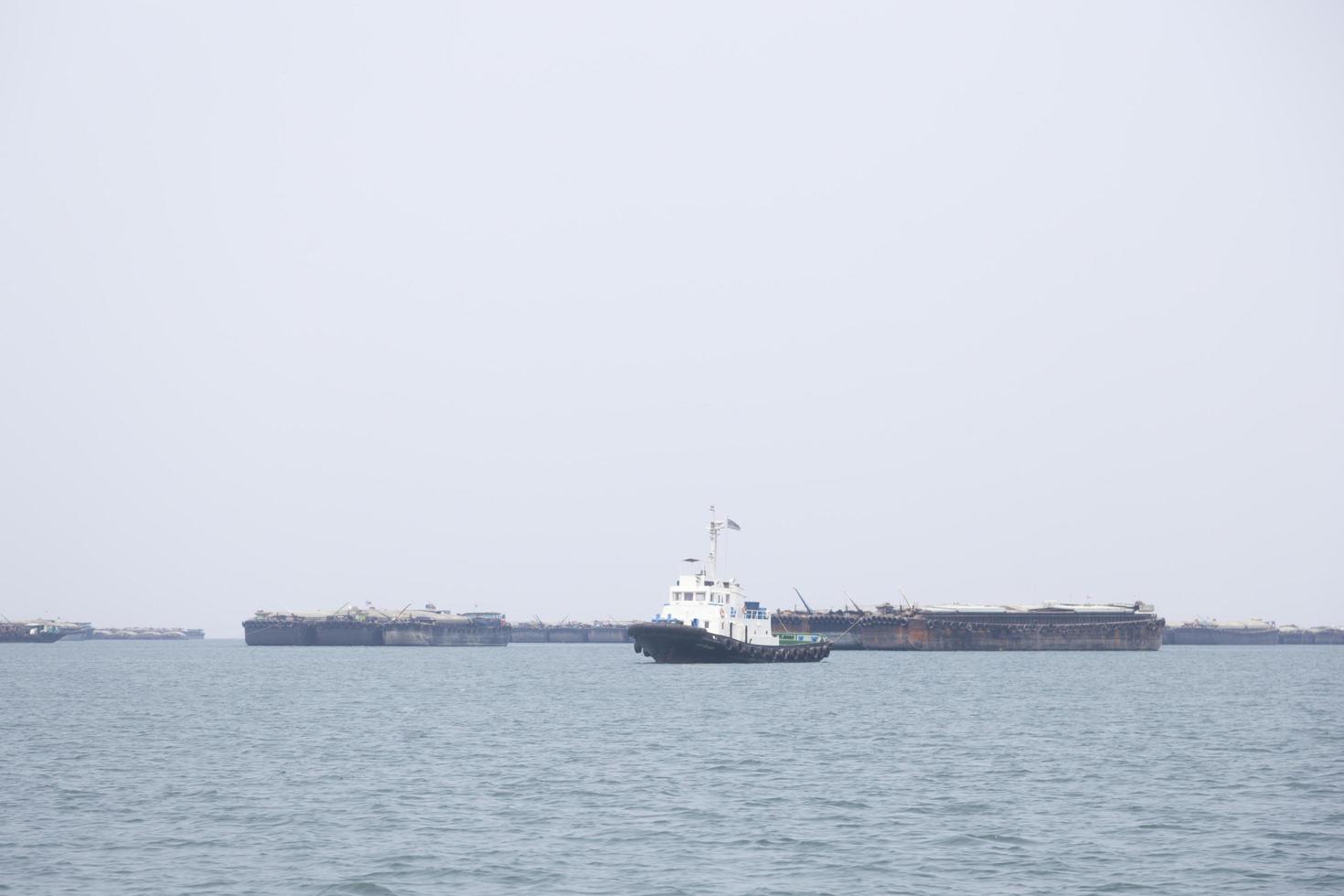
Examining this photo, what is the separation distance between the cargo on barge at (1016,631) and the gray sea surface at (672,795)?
83726mm

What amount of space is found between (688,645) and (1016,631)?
77726mm

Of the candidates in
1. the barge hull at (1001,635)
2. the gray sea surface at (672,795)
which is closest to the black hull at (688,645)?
the gray sea surface at (672,795)

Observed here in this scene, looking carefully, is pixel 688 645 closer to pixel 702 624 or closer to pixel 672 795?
pixel 702 624

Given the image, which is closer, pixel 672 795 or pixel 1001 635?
pixel 672 795

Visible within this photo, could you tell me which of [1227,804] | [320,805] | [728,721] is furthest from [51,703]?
[1227,804]

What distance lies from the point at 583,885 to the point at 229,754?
2439cm

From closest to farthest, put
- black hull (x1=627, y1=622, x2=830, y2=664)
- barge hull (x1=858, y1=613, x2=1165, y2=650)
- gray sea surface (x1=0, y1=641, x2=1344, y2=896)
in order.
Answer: gray sea surface (x1=0, y1=641, x2=1344, y2=896), black hull (x1=627, y1=622, x2=830, y2=664), barge hull (x1=858, y1=613, x2=1165, y2=650)

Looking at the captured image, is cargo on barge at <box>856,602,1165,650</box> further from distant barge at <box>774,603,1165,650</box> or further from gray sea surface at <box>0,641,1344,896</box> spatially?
gray sea surface at <box>0,641,1344,896</box>

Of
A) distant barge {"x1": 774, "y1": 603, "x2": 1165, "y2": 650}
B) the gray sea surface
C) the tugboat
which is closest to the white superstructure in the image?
the tugboat

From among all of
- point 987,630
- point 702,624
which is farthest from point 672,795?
point 987,630

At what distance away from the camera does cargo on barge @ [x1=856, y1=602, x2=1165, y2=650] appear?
15862 centimetres

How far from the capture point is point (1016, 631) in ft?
527

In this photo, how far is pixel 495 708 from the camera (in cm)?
6700

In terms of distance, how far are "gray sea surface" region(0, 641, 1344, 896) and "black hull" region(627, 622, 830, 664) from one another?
1859 cm
